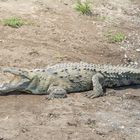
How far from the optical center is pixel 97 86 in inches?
375

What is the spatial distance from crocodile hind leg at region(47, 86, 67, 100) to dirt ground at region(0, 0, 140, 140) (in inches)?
4.0

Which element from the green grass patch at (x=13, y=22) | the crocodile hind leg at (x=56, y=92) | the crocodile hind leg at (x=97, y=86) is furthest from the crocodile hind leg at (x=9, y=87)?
the green grass patch at (x=13, y=22)

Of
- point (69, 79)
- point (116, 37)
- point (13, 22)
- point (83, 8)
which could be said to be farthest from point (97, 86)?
point (83, 8)

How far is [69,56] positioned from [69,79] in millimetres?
1405

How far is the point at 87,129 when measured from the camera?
825 centimetres

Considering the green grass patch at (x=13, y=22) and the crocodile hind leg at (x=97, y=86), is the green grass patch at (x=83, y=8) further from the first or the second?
the crocodile hind leg at (x=97, y=86)

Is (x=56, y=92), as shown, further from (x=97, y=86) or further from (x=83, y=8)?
(x=83, y=8)

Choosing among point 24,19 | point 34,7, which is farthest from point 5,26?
point 34,7

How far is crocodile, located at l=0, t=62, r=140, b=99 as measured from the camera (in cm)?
927

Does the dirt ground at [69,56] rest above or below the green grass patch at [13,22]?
below

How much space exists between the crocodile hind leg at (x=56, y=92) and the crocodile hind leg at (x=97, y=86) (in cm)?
43

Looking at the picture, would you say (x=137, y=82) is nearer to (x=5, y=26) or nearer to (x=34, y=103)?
(x=34, y=103)

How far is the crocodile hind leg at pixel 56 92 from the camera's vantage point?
9211 mm

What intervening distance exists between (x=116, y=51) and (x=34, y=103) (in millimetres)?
3048
